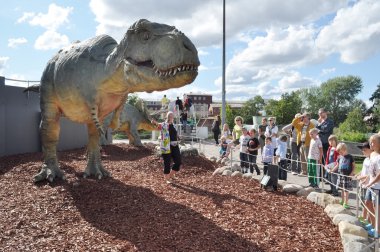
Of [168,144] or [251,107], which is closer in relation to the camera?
[168,144]

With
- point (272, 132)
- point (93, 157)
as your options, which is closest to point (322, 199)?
point (272, 132)

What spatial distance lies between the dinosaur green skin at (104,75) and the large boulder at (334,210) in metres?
2.97

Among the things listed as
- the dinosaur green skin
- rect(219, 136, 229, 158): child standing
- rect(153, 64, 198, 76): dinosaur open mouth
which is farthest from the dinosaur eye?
rect(219, 136, 229, 158): child standing

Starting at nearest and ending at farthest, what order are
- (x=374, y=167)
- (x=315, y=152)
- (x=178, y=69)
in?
(x=178, y=69)
(x=374, y=167)
(x=315, y=152)

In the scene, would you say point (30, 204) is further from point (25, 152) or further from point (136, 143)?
point (136, 143)

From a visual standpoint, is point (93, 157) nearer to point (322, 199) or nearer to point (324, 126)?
point (322, 199)

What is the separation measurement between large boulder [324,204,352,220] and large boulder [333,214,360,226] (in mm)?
174

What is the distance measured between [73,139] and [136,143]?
8.62 ft

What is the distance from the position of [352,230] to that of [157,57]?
3164 millimetres

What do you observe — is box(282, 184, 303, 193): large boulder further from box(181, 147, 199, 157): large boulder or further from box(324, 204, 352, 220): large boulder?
box(181, 147, 199, 157): large boulder

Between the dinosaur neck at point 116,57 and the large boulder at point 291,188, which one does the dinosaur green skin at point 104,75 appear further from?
the large boulder at point 291,188

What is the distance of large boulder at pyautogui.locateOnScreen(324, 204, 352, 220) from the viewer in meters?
5.06

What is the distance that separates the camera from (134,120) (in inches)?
594

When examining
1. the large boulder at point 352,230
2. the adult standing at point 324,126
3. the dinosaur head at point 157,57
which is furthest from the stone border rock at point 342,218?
the dinosaur head at point 157,57
